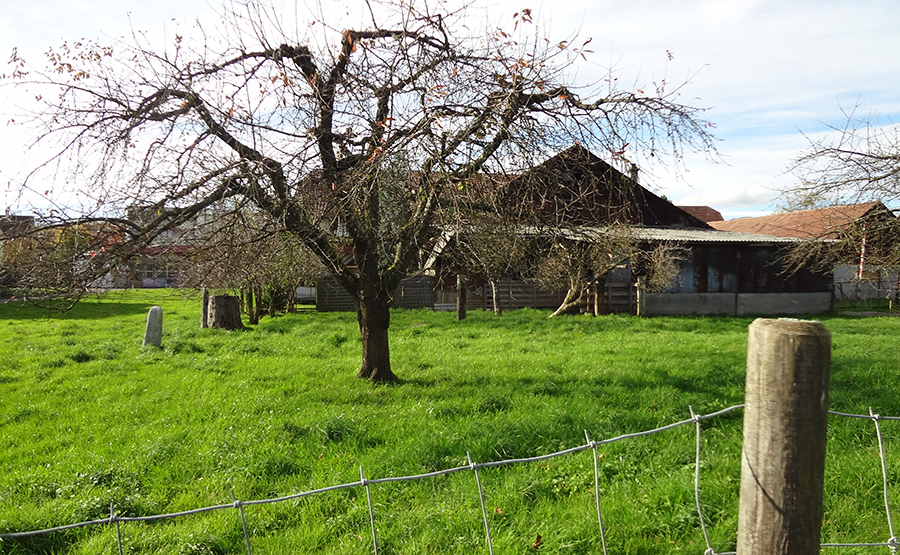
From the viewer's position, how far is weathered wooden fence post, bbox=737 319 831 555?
70.9 inches

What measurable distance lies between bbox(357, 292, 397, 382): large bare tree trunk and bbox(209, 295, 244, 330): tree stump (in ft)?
28.1

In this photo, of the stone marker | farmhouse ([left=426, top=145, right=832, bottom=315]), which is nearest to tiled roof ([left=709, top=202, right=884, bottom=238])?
farmhouse ([left=426, top=145, right=832, bottom=315])

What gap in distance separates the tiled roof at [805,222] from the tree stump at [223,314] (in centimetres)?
1345

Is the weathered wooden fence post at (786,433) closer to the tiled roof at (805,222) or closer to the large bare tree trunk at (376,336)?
the large bare tree trunk at (376,336)

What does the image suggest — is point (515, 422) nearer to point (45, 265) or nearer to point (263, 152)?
point (263, 152)

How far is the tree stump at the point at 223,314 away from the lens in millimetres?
15695

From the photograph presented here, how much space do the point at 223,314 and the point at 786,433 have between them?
1576cm

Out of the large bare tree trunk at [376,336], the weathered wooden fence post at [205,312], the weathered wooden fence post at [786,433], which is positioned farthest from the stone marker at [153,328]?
the weathered wooden fence post at [786,433]

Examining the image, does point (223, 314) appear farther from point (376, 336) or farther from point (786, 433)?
point (786, 433)

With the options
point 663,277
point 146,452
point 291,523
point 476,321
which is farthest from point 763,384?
point 663,277

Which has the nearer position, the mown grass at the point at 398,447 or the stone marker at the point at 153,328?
the mown grass at the point at 398,447

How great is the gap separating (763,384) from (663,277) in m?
19.0

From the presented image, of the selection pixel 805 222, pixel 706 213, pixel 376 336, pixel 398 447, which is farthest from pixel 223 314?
pixel 706 213

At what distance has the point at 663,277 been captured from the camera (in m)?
19.8
